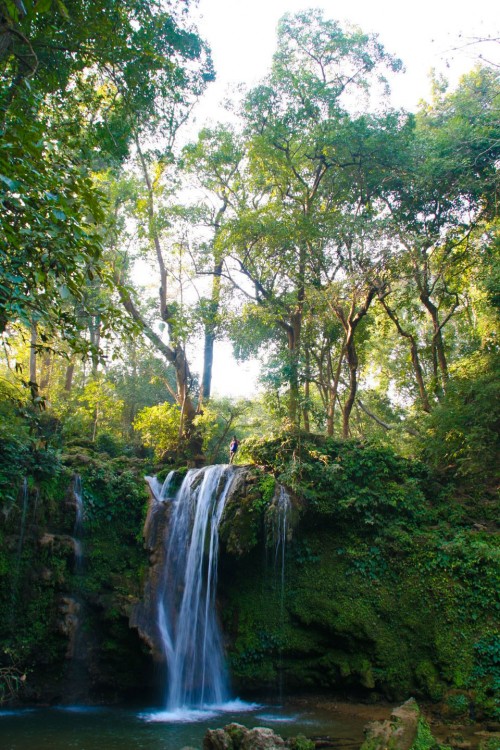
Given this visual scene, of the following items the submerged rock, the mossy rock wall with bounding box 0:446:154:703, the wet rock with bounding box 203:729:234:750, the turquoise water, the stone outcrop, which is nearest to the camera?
the submerged rock

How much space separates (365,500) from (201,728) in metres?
5.33

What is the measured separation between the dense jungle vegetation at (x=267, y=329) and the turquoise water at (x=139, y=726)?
2.32 ft

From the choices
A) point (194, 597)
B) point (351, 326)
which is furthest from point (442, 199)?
point (194, 597)

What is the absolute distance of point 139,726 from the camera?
755cm

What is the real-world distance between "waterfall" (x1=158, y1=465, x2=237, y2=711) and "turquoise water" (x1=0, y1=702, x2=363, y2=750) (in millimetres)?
592

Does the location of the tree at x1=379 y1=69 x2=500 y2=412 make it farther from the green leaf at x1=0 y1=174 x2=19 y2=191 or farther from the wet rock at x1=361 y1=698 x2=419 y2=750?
the green leaf at x1=0 y1=174 x2=19 y2=191

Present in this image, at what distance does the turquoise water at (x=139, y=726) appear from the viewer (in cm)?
664

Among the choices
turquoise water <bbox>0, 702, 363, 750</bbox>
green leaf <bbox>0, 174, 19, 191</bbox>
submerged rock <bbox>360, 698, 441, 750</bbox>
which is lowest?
turquoise water <bbox>0, 702, 363, 750</bbox>

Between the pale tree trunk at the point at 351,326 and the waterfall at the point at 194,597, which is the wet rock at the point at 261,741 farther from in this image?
the pale tree trunk at the point at 351,326

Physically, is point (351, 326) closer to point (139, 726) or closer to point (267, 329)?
point (267, 329)

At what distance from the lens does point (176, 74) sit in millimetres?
9383

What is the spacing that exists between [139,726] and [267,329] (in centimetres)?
1227

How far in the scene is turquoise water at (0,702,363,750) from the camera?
664 centimetres

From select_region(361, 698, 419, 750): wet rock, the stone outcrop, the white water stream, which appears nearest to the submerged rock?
select_region(361, 698, 419, 750): wet rock
